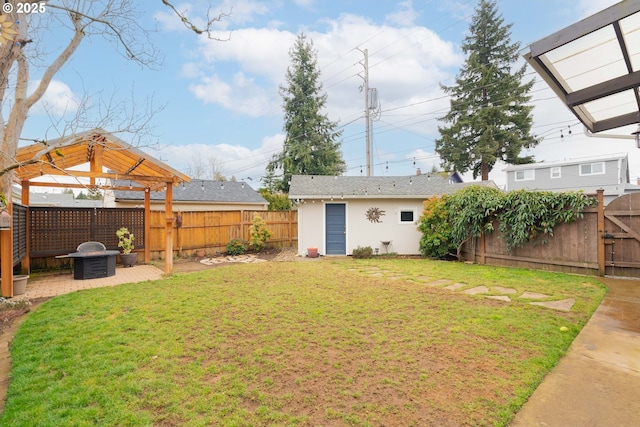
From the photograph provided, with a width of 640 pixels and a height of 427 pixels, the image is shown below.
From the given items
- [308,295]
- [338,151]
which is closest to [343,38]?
[338,151]

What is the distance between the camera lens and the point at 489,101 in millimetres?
22500

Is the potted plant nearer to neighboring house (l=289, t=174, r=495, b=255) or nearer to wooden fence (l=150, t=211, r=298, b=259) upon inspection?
wooden fence (l=150, t=211, r=298, b=259)

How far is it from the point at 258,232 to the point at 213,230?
5.86 feet

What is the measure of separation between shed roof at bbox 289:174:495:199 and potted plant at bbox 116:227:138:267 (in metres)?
5.40

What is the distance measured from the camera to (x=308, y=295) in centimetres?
564

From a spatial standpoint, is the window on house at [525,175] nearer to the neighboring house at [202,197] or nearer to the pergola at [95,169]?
the neighboring house at [202,197]

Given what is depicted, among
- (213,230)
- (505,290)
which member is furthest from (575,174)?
(213,230)

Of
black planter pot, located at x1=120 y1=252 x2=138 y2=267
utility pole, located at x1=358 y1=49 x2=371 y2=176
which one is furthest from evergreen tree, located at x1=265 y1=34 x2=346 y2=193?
black planter pot, located at x1=120 y1=252 x2=138 y2=267

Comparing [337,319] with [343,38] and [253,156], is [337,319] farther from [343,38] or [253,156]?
[253,156]

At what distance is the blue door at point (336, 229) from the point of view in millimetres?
11789

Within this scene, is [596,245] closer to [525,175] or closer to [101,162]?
[101,162]

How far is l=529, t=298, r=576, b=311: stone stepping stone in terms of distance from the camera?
15.4 feet

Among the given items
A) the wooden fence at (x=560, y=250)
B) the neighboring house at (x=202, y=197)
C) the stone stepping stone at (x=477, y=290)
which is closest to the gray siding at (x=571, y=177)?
the wooden fence at (x=560, y=250)

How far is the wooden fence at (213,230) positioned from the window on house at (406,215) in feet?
16.3
